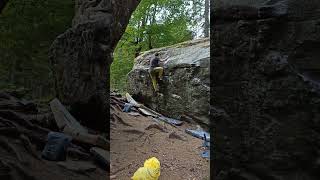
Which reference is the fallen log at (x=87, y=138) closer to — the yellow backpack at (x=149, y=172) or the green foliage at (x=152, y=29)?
the yellow backpack at (x=149, y=172)

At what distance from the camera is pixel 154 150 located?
8.21 m

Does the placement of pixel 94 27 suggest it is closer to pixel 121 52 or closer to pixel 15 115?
pixel 15 115

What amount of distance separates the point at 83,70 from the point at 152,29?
1166 centimetres

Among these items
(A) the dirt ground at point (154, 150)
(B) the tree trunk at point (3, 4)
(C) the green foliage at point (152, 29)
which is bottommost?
(A) the dirt ground at point (154, 150)

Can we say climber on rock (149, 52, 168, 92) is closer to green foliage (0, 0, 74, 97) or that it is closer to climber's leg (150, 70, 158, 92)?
climber's leg (150, 70, 158, 92)

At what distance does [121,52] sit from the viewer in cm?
1538

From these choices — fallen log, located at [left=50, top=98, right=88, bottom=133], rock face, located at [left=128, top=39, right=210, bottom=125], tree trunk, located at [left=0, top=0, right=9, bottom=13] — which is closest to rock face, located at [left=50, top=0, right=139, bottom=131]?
fallen log, located at [left=50, top=98, right=88, bottom=133]

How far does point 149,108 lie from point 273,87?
10.1 meters

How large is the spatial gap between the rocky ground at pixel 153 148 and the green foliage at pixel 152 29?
5.60 m

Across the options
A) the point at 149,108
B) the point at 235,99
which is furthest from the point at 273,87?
the point at 149,108

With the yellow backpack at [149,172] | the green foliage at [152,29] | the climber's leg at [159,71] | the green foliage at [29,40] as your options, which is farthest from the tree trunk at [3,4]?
the green foliage at [152,29]

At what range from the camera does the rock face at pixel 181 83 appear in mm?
10211

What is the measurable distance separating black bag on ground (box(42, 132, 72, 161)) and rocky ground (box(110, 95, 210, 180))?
430 cm

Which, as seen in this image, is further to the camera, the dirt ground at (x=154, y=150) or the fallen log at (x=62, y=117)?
the dirt ground at (x=154, y=150)
